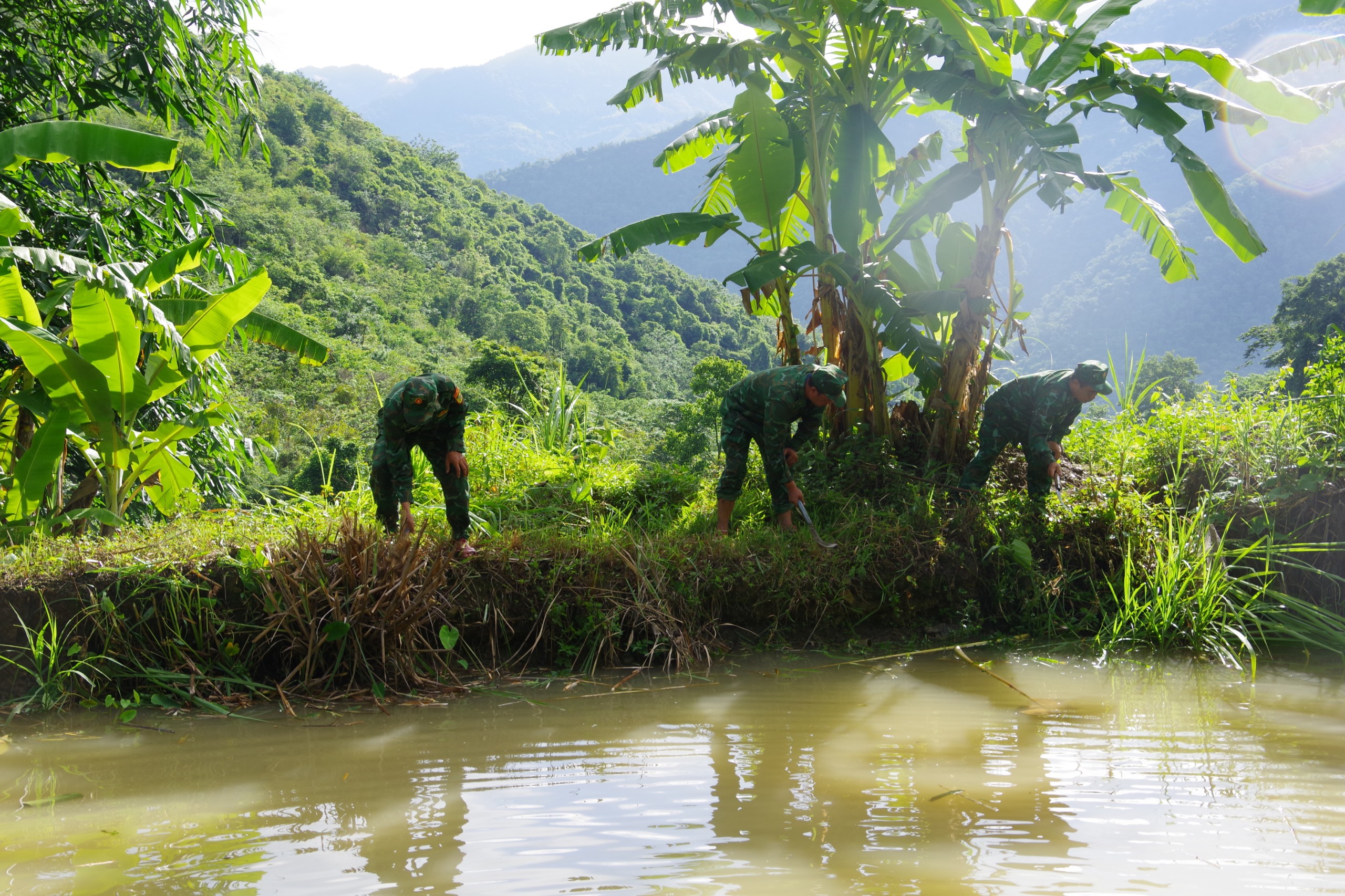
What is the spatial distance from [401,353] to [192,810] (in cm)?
3126

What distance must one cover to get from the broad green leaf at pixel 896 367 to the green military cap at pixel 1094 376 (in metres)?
1.67

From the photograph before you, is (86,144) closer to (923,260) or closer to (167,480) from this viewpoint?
(167,480)

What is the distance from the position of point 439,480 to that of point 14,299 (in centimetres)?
277

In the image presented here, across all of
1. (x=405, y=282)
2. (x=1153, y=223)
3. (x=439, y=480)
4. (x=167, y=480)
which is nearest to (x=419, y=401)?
(x=439, y=480)

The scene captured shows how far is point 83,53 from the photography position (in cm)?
806

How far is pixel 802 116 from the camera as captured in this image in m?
6.75

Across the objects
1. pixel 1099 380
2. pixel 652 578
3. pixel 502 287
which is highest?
pixel 502 287

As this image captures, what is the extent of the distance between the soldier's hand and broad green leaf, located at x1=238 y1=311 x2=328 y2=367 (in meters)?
2.07

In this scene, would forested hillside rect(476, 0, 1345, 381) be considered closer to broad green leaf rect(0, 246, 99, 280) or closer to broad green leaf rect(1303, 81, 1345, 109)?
broad green leaf rect(1303, 81, 1345, 109)

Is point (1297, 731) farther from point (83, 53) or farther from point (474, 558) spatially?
point (83, 53)

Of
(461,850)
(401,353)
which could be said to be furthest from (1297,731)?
(401,353)

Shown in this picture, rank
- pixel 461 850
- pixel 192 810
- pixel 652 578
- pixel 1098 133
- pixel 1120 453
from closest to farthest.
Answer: pixel 461 850
pixel 192 810
pixel 652 578
pixel 1120 453
pixel 1098 133

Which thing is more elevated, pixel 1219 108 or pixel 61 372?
pixel 1219 108

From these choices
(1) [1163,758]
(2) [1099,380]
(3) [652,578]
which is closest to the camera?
(1) [1163,758]
